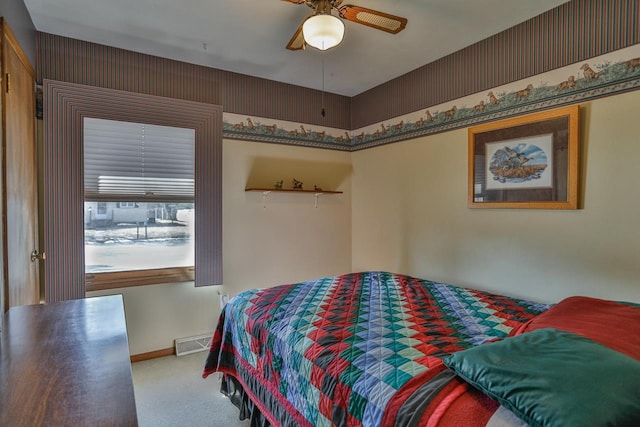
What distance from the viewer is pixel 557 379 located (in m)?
0.99

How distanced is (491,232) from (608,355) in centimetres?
179

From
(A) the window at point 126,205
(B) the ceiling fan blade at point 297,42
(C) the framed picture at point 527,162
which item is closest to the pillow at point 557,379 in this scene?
(C) the framed picture at point 527,162

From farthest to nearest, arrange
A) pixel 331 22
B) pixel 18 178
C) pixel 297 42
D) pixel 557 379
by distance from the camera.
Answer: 1. pixel 297 42
2. pixel 18 178
3. pixel 331 22
4. pixel 557 379

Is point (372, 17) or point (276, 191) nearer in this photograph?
point (372, 17)

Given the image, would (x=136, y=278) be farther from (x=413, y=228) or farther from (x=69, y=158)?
(x=413, y=228)

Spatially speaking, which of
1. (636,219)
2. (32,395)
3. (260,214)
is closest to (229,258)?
(260,214)

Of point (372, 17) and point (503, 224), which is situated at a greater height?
point (372, 17)

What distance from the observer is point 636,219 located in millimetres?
2037

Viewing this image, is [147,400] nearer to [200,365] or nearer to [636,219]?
[200,365]

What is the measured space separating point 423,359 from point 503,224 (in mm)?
1749

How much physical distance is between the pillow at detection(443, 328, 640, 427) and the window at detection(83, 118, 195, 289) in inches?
108

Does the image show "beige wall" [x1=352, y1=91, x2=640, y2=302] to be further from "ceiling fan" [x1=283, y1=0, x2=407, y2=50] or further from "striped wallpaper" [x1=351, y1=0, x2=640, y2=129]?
"ceiling fan" [x1=283, y1=0, x2=407, y2=50]

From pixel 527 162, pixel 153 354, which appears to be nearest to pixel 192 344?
pixel 153 354

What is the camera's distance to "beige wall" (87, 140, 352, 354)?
315cm
